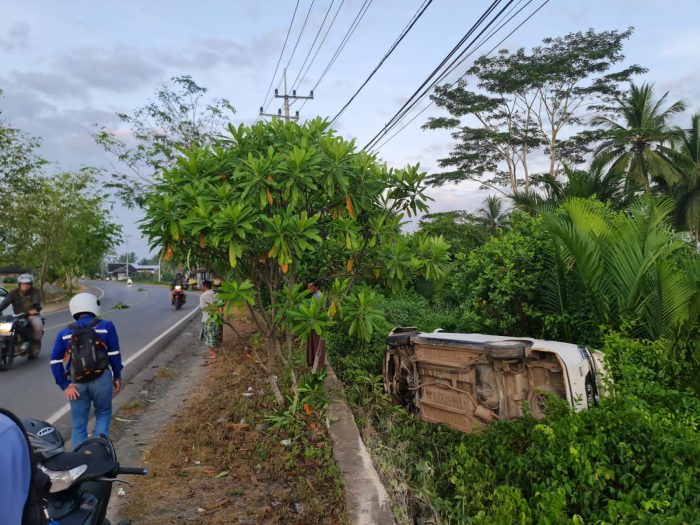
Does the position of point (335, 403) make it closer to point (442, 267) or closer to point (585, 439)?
point (442, 267)

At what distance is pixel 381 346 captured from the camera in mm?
7562

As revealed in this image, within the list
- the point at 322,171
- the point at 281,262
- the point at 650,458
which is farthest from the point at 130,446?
the point at 650,458

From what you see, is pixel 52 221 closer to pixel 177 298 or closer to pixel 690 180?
pixel 177 298

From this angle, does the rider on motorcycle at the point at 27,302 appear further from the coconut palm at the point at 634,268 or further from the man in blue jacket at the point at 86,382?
the coconut palm at the point at 634,268

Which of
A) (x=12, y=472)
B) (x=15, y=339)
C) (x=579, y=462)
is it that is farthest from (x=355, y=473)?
(x=15, y=339)

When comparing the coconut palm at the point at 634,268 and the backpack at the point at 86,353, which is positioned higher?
the coconut palm at the point at 634,268

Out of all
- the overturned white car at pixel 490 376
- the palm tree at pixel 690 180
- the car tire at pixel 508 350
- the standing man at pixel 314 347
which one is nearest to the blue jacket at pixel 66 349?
the standing man at pixel 314 347

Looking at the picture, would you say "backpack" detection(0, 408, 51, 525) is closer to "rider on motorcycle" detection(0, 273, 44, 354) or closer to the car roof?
the car roof

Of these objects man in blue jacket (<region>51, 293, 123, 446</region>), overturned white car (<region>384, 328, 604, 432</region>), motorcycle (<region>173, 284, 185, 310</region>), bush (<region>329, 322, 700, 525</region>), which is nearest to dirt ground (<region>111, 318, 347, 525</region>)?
bush (<region>329, 322, 700, 525</region>)

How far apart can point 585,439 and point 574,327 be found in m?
2.94

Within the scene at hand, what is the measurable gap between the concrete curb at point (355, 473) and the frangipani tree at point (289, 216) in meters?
0.96

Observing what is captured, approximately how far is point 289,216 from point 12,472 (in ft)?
11.7

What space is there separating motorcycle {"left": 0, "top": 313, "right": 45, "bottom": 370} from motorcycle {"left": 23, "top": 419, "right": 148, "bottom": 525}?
24.9 feet

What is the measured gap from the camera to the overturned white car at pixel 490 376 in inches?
172
